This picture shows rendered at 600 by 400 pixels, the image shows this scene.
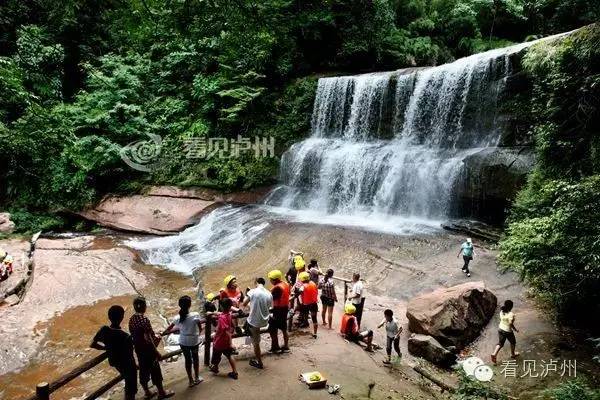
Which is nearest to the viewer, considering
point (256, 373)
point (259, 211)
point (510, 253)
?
point (256, 373)

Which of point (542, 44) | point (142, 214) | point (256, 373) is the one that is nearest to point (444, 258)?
point (542, 44)

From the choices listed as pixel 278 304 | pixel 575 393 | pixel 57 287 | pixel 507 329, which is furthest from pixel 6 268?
pixel 575 393

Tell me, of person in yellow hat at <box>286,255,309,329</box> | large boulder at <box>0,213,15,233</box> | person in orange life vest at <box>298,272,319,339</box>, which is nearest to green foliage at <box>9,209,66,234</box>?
large boulder at <box>0,213,15,233</box>

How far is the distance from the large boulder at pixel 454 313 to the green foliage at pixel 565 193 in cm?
92

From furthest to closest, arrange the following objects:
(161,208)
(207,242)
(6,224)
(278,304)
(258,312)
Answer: (161,208) < (6,224) < (207,242) < (278,304) < (258,312)

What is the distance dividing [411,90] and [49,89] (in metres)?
16.9

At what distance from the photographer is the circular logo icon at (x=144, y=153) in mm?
18906

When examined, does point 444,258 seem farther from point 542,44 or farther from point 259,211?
point 259,211

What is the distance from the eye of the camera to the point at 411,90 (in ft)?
54.2

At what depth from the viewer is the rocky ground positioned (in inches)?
233

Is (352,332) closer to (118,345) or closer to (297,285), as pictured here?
(297,285)

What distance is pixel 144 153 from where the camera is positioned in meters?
19.2

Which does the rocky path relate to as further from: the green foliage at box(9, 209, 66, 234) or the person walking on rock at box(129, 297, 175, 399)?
the person walking on rock at box(129, 297, 175, 399)

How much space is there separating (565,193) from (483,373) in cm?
336
